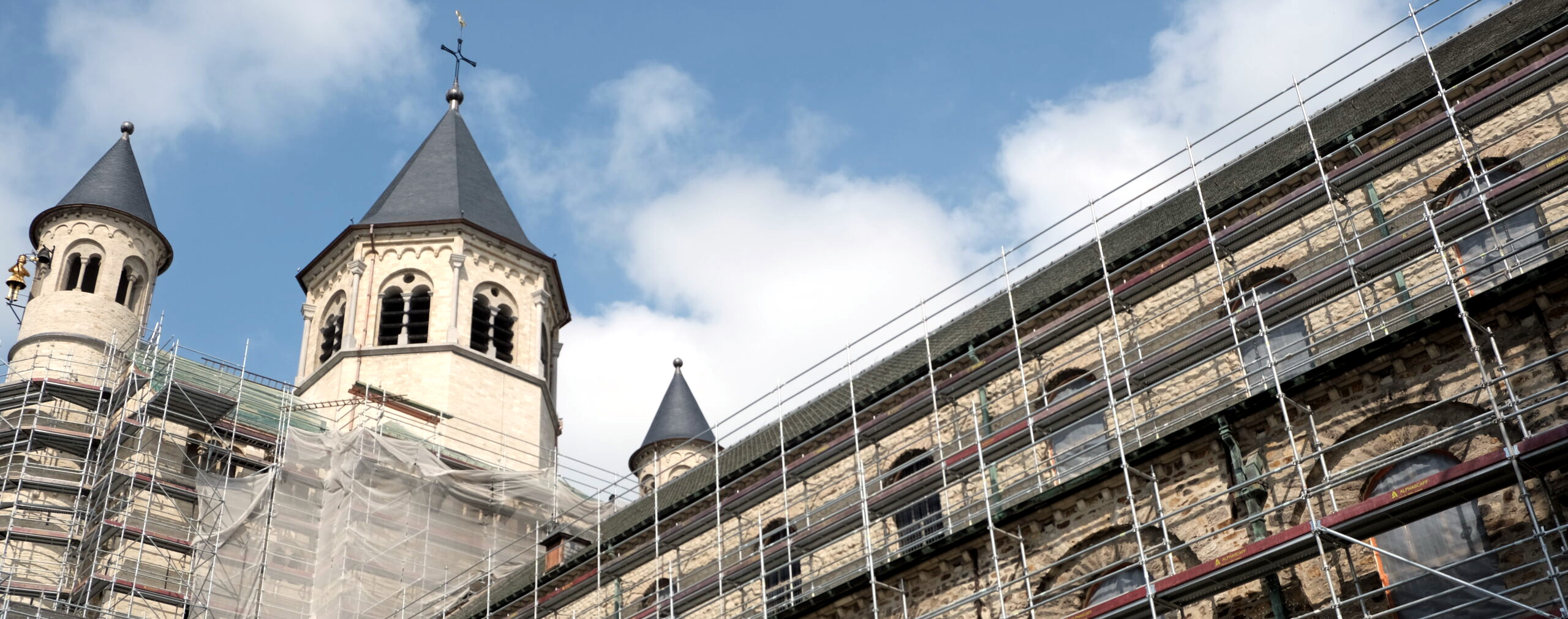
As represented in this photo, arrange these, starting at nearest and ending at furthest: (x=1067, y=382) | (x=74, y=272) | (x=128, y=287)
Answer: (x=1067, y=382) → (x=74, y=272) → (x=128, y=287)

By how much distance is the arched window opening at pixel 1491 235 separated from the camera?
1513cm

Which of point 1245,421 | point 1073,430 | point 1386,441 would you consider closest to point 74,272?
point 1073,430

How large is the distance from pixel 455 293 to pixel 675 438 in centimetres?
704

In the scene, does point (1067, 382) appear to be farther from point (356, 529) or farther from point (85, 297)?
point (85, 297)

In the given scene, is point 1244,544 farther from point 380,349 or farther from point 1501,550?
point 380,349

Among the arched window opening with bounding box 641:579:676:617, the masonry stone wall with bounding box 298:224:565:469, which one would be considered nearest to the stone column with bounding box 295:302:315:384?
the masonry stone wall with bounding box 298:224:565:469

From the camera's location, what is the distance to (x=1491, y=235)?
1602cm

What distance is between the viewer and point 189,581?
27641mm

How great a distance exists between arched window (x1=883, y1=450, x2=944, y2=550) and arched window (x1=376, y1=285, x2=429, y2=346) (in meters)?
19.5

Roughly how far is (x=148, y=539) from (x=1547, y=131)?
23017 millimetres

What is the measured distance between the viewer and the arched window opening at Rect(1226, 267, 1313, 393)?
16391 millimetres

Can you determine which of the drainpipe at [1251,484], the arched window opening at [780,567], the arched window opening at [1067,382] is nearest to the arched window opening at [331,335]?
the arched window opening at [780,567]

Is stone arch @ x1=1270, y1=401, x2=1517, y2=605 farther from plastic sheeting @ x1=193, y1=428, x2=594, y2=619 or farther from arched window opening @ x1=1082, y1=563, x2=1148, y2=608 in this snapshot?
plastic sheeting @ x1=193, y1=428, x2=594, y2=619

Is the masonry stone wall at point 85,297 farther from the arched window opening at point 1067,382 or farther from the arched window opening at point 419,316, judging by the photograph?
the arched window opening at point 1067,382
